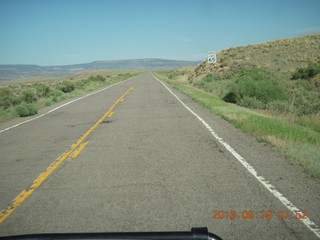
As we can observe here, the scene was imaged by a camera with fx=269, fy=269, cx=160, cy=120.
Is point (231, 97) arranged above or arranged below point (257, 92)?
below

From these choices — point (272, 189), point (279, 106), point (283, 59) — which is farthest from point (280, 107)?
point (283, 59)

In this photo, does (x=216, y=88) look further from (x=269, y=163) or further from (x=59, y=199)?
(x=59, y=199)

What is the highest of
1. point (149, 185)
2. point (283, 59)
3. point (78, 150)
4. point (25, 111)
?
point (283, 59)

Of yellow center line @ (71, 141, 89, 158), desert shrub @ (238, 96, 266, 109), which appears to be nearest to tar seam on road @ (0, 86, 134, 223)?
yellow center line @ (71, 141, 89, 158)

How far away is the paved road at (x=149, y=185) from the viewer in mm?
3385

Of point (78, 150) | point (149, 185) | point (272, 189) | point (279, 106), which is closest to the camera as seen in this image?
point (272, 189)

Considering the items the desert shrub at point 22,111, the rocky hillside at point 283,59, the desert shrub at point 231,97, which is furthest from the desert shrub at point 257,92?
the rocky hillside at point 283,59

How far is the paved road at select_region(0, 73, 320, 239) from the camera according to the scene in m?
3.38

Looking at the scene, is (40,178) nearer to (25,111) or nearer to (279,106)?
(25,111)

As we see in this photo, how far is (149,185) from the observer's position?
4562 mm

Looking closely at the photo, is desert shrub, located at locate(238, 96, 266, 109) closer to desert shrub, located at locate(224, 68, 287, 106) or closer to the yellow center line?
desert shrub, located at locate(224, 68, 287, 106)

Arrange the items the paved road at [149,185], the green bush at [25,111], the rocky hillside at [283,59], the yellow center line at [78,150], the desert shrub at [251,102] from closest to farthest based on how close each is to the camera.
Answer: the paved road at [149,185]
the yellow center line at [78,150]
the green bush at [25,111]
the desert shrub at [251,102]
the rocky hillside at [283,59]

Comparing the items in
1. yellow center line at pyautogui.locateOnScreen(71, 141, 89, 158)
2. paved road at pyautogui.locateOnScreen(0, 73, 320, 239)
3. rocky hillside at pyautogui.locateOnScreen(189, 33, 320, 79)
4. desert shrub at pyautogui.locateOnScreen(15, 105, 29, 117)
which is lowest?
desert shrub at pyautogui.locateOnScreen(15, 105, 29, 117)

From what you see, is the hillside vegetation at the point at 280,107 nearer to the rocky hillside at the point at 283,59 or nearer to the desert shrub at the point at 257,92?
the desert shrub at the point at 257,92
